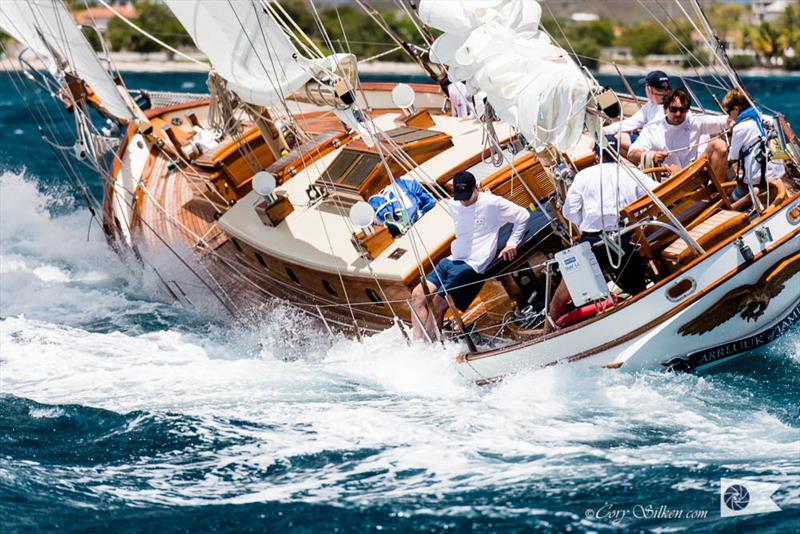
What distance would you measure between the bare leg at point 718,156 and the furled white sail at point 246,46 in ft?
10.5

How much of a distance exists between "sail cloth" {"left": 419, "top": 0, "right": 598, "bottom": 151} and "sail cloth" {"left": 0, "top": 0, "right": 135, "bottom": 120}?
4589mm

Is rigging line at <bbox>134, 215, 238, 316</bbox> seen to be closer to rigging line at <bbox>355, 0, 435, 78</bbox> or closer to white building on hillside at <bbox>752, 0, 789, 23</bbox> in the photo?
rigging line at <bbox>355, 0, 435, 78</bbox>

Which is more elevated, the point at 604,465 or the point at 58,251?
the point at 58,251

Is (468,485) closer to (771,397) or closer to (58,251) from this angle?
(771,397)

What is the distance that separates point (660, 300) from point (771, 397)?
975mm

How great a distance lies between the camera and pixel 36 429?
8281 mm

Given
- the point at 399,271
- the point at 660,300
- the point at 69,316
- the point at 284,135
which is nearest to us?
the point at 660,300

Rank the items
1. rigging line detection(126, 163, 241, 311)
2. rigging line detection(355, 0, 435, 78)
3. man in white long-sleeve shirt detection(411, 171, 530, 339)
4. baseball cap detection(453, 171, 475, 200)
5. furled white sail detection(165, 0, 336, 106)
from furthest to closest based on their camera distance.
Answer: rigging line detection(126, 163, 241, 311) < rigging line detection(355, 0, 435, 78) < furled white sail detection(165, 0, 336, 106) < man in white long-sleeve shirt detection(411, 171, 530, 339) < baseball cap detection(453, 171, 475, 200)

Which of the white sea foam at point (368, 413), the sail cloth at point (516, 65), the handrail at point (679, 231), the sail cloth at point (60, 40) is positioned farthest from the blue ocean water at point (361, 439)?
the sail cloth at point (60, 40)

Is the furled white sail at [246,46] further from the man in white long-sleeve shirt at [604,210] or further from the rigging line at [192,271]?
the man in white long-sleeve shirt at [604,210]

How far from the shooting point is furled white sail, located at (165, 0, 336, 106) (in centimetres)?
979

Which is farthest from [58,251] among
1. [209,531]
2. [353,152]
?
[209,531]

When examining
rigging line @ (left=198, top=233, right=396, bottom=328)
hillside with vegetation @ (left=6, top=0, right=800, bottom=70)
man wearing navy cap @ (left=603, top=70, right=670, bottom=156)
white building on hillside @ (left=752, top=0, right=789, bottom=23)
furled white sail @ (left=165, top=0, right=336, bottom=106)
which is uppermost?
furled white sail @ (left=165, top=0, right=336, bottom=106)

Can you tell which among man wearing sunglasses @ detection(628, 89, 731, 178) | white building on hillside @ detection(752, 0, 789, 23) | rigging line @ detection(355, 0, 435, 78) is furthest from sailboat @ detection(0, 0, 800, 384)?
white building on hillside @ detection(752, 0, 789, 23)
